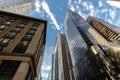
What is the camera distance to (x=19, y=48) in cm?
2986

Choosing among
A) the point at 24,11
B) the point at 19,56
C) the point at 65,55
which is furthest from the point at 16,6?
the point at 19,56

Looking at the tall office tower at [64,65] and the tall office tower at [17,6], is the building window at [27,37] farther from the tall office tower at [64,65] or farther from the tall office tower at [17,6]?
the tall office tower at [17,6]

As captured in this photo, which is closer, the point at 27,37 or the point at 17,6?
the point at 27,37

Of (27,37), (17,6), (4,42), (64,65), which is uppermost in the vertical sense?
(4,42)

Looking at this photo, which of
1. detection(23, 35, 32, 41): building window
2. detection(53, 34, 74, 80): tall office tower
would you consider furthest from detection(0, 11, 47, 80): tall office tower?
detection(53, 34, 74, 80): tall office tower

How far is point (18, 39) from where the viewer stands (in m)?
32.9

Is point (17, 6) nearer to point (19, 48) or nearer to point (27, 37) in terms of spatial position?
point (27, 37)

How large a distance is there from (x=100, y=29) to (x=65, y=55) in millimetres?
46341

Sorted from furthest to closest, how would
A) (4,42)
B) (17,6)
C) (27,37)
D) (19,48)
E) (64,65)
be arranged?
(64,65), (17,6), (27,37), (4,42), (19,48)

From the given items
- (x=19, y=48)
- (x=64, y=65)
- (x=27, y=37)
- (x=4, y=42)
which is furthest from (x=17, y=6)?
(x=19, y=48)

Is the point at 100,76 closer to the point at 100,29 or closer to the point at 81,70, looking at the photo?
the point at 81,70

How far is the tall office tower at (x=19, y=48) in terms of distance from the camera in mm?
23784

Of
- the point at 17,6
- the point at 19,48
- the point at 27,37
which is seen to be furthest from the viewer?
the point at 17,6

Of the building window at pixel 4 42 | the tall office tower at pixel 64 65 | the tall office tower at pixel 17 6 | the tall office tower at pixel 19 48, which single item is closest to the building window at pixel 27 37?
the tall office tower at pixel 19 48
